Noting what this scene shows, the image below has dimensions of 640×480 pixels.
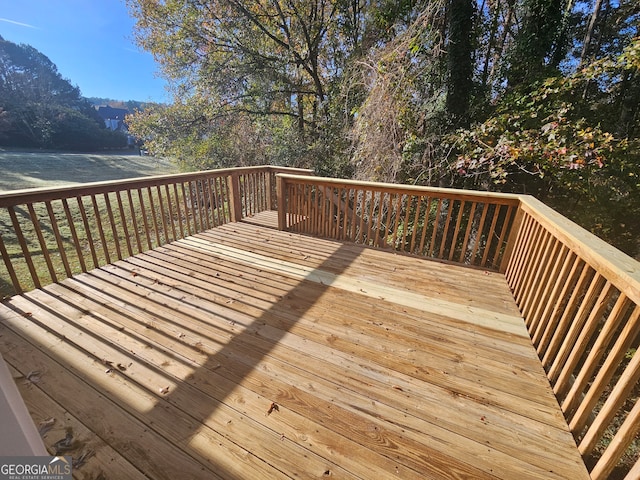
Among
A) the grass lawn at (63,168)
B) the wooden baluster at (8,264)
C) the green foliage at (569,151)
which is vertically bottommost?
the grass lawn at (63,168)

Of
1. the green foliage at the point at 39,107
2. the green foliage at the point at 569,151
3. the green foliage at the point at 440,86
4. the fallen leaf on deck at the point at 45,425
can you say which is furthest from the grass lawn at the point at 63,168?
the green foliage at the point at 569,151

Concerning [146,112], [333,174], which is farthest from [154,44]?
[333,174]

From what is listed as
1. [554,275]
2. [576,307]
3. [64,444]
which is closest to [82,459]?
[64,444]

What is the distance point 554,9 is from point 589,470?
23.1ft

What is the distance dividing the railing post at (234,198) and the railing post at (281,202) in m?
0.91

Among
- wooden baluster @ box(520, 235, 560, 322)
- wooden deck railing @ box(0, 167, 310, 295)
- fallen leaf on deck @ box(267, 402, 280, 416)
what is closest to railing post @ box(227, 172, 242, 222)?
wooden deck railing @ box(0, 167, 310, 295)

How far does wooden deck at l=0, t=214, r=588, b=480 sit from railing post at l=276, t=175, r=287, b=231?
1.58 meters

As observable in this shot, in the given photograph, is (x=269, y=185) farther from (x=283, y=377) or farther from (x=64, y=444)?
(x=64, y=444)

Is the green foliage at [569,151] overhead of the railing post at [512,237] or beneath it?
overhead

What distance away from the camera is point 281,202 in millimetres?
4172

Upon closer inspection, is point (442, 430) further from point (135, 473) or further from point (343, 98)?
point (343, 98)

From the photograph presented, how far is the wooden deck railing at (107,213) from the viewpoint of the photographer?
2.39m

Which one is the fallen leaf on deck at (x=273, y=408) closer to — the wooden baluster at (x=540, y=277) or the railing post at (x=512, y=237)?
the wooden baluster at (x=540, y=277)

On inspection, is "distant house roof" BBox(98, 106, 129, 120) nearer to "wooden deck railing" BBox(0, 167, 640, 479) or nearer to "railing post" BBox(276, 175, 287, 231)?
"wooden deck railing" BBox(0, 167, 640, 479)
